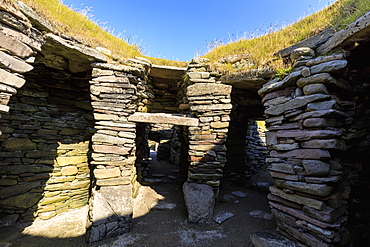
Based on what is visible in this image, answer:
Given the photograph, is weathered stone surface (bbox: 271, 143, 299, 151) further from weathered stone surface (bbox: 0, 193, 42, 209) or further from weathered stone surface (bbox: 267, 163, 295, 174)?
weathered stone surface (bbox: 0, 193, 42, 209)

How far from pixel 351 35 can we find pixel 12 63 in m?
5.22

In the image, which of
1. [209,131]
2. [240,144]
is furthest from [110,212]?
[240,144]

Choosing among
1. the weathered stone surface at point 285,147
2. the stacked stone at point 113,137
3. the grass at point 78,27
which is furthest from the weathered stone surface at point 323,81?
the stacked stone at point 113,137

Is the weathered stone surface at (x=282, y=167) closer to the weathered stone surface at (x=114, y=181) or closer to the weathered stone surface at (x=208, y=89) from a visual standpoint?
the weathered stone surface at (x=208, y=89)

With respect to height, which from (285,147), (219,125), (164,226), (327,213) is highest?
(219,125)

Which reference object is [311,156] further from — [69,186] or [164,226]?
[69,186]

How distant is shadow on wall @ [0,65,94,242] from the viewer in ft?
14.2

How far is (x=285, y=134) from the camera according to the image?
2.91 m

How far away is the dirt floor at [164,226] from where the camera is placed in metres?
3.36

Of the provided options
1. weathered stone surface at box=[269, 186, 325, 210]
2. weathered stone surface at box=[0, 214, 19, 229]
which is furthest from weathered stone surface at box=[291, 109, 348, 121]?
weathered stone surface at box=[0, 214, 19, 229]

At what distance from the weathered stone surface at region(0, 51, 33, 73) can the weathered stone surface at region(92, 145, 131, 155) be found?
1.99 metres

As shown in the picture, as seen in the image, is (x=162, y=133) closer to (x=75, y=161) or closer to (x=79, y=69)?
(x=75, y=161)

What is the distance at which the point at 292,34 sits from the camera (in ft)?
13.8

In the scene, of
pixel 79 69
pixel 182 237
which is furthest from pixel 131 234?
pixel 79 69
